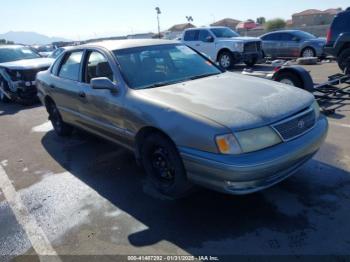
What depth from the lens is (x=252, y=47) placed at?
14.8 m

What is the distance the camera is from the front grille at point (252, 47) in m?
14.5


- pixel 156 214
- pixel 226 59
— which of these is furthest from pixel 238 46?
pixel 156 214

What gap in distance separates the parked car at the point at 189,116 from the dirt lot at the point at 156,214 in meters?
0.36

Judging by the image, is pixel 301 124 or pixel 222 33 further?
pixel 222 33

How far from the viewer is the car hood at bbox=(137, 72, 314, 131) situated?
319 centimetres

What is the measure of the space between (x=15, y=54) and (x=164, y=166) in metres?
9.46

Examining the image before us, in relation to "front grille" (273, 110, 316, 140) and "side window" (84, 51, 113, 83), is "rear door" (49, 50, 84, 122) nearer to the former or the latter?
"side window" (84, 51, 113, 83)

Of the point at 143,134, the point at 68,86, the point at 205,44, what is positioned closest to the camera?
the point at 143,134

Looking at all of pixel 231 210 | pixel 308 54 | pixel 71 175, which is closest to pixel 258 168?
pixel 231 210

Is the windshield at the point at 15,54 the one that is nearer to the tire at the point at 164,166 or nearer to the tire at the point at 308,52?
the tire at the point at 164,166

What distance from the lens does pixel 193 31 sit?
52.3 ft

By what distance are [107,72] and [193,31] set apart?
12.1 m

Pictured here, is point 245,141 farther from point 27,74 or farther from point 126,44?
point 27,74

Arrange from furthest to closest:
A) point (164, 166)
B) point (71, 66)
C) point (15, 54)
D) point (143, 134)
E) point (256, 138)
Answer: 1. point (15, 54)
2. point (71, 66)
3. point (143, 134)
4. point (164, 166)
5. point (256, 138)
